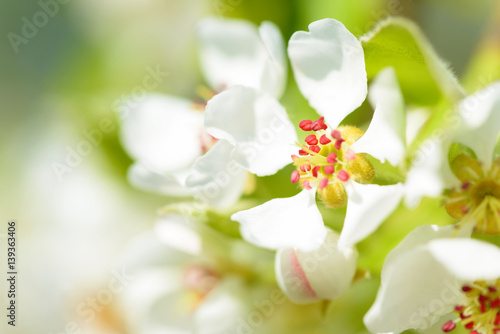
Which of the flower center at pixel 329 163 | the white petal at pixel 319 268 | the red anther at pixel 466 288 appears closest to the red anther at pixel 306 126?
the flower center at pixel 329 163

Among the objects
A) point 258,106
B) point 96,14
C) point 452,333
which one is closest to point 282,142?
point 258,106

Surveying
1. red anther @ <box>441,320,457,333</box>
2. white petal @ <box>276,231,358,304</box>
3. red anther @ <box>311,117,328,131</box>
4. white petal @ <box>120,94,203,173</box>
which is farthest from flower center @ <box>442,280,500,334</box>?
white petal @ <box>120,94,203,173</box>

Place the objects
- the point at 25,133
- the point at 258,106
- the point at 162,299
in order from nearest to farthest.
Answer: the point at 258,106, the point at 162,299, the point at 25,133

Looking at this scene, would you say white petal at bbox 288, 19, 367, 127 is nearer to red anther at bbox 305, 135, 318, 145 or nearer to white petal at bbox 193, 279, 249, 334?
red anther at bbox 305, 135, 318, 145

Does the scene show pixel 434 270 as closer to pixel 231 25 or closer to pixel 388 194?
pixel 388 194

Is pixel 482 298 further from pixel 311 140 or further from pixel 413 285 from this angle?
pixel 311 140

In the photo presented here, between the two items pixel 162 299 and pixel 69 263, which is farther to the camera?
pixel 69 263

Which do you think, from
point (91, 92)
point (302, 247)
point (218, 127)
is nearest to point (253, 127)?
point (218, 127)
